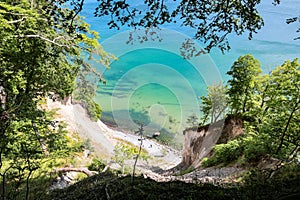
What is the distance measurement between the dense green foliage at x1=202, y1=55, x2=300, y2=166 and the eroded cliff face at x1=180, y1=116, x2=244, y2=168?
0.89 metres

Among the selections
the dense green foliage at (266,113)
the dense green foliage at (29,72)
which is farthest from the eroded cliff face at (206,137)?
the dense green foliage at (29,72)

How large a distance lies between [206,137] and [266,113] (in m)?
6.40

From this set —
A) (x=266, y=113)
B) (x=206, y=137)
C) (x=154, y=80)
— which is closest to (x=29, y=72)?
(x=266, y=113)

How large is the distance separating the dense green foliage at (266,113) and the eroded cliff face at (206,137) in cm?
89

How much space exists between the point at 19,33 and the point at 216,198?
25.1 feet

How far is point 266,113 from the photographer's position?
1089 centimetres

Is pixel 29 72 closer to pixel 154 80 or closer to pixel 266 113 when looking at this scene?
pixel 266 113

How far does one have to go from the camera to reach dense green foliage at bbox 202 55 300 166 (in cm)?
801

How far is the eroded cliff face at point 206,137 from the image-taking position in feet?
47.4

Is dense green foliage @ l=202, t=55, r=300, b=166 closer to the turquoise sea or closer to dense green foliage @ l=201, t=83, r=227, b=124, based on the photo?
the turquoise sea

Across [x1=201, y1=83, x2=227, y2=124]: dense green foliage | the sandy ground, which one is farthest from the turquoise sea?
the sandy ground

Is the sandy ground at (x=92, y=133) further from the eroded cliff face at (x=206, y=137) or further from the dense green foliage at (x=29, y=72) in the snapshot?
the dense green foliage at (x=29, y=72)

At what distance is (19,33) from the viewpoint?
26.2ft

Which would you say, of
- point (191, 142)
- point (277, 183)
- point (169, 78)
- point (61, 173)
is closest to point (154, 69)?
point (169, 78)
